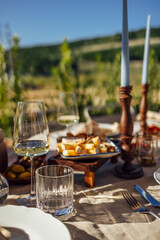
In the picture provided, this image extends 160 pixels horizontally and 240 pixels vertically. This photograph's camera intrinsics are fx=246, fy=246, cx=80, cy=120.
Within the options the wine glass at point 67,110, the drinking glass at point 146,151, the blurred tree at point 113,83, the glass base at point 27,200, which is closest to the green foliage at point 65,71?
the blurred tree at point 113,83

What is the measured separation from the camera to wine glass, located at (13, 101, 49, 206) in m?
0.80

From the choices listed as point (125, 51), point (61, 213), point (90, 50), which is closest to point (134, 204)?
point (61, 213)

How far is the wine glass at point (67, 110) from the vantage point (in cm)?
135

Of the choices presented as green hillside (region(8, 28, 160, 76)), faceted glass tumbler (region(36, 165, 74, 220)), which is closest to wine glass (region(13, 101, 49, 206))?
faceted glass tumbler (region(36, 165, 74, 220))

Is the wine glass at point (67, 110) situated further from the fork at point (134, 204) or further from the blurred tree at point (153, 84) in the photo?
the blurred tree at point (153, 84)

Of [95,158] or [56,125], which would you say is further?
[56,125]

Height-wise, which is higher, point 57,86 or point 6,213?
point 57,86

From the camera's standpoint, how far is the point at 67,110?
1.38 m

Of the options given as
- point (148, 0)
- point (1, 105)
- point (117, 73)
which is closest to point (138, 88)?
point (117, 73)

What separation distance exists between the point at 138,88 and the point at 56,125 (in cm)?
272

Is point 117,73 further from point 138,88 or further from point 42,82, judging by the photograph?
point 42,82

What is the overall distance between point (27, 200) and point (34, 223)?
24 cm

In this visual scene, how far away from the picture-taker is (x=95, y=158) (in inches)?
37.3

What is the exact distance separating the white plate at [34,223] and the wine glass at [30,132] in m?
0.18
